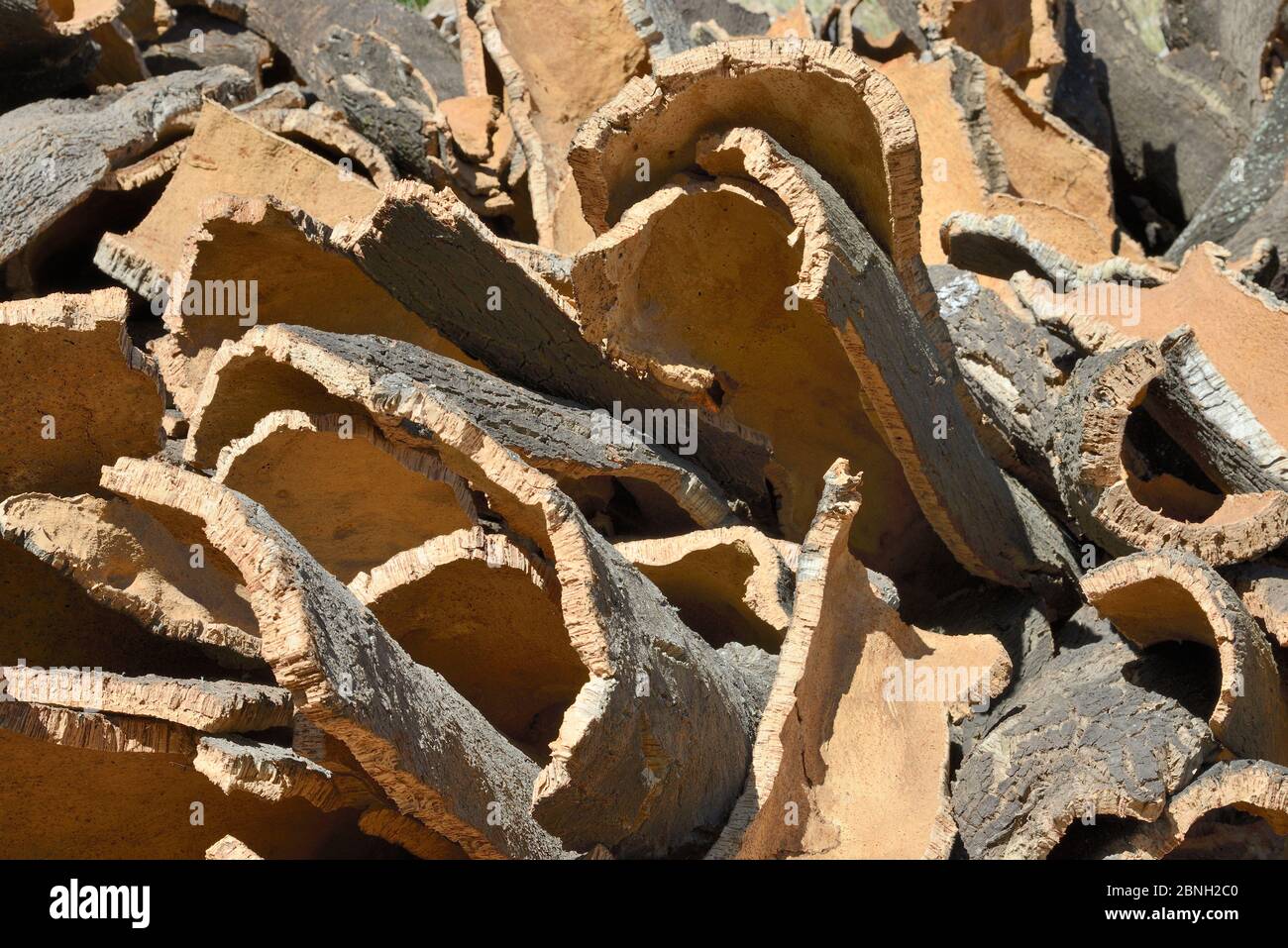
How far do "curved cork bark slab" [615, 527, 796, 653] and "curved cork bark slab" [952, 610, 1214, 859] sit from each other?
1.19 feet

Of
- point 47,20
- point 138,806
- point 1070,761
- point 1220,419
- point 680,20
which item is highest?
point 680,20

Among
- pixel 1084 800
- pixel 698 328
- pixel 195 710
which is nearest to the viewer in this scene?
pixel 195 710

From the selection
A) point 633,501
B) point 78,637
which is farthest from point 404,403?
point 633,501

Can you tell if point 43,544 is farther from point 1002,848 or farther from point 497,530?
point 1002,848

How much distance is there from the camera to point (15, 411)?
2033 millimetres

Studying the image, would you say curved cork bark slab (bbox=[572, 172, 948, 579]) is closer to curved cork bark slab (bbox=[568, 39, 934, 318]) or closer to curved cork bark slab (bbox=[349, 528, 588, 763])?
curved cork bark slab (bbox=[568, 39, 934, 318])

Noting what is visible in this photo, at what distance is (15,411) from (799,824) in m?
1.25

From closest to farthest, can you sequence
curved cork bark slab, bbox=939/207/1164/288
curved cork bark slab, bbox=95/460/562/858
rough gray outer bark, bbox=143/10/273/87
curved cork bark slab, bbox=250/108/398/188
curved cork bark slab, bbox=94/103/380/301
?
curved cork bark slab, bbox=95/460/562/858, curved cork bark slab, bbox=939/207/1164/288, curved cork bark slab, bbox=94/103/380/301, curved cork bark slab, bbox=250/108/398/188, rough gray outer bark, bbox=143/10/273/87

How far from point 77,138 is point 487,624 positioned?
1.56 metres

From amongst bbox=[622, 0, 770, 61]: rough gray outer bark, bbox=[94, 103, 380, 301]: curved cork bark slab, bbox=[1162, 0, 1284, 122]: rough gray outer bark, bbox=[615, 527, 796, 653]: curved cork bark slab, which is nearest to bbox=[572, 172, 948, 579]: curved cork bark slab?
bbox=[615, 527, 796, 653]: curved cork bark slab

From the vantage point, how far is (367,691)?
1.50 metres

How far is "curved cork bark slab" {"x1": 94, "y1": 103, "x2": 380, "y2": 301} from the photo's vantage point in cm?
294

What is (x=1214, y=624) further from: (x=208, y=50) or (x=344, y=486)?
(x=208, y=50)

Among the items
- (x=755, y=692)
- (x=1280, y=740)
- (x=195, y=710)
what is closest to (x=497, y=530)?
(x=755, y=692)
